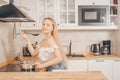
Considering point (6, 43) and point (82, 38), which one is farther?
point (82, 38)

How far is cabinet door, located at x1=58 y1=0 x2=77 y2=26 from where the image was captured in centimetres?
425

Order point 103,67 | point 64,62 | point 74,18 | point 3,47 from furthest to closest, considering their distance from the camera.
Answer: point 74,18
point 103,67
point 3,47
point 64,62

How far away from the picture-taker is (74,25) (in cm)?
421

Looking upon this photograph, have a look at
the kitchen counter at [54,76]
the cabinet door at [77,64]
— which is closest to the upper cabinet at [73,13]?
the cabinet door at [77,64]

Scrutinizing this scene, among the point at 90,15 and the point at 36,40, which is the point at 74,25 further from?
the point at 36,40

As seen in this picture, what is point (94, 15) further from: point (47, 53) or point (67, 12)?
point (47, 53)

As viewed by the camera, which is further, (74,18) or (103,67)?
(74,18)

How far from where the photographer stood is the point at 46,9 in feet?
14.0

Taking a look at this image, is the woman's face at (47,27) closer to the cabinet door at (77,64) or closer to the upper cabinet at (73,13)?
the cabinet door at (77,64)

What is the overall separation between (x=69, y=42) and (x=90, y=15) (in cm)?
78

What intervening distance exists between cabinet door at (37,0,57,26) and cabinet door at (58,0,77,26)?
11 centimetres

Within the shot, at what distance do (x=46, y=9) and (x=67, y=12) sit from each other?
406 mm

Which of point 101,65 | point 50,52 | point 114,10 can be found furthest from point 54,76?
point 114,10

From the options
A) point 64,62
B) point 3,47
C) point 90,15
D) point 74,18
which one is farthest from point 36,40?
point 64,62
